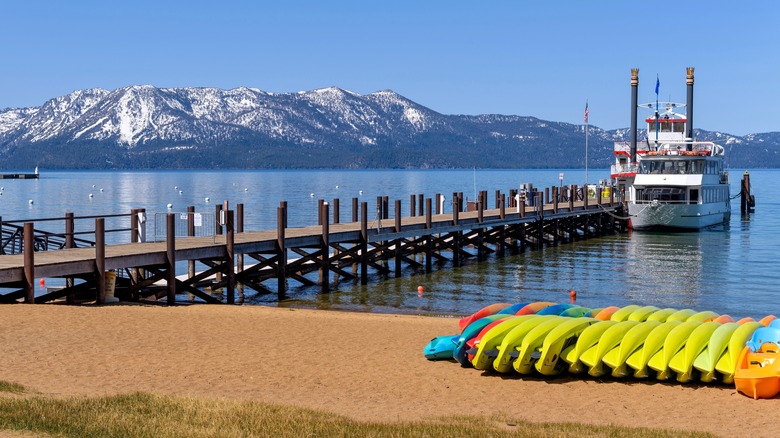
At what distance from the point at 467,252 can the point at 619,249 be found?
9.32 meters

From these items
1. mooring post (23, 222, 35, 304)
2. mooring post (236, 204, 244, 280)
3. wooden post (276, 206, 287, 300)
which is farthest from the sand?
mooring post (236, 204, 244, 280)

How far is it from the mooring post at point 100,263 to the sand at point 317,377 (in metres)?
2.02

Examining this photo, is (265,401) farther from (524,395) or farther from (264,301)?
(264,301)

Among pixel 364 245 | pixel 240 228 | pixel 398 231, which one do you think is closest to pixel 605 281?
pixel 398 231

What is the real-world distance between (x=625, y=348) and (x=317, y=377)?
5.28 metres

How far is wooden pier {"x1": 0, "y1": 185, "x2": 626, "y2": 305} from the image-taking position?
23.1 meters

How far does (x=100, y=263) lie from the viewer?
22969 mm

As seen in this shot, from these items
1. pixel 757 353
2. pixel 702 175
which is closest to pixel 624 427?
pixel 757 353

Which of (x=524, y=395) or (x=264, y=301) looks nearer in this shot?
(x=524, y=395)

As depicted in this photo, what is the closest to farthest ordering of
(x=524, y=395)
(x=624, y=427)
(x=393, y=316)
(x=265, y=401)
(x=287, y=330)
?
1. (x=624, y=427)
2. (x=265, y=401)
3. (x=524, y=395)
4. (x=287, y=330)
5. (x=393, y=316)

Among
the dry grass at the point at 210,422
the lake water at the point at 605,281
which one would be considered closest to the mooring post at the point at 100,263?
the lake water at the point at 605,281

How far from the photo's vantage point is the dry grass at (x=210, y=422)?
11438 millimetres

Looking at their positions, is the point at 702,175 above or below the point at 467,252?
above

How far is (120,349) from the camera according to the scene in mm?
17531
